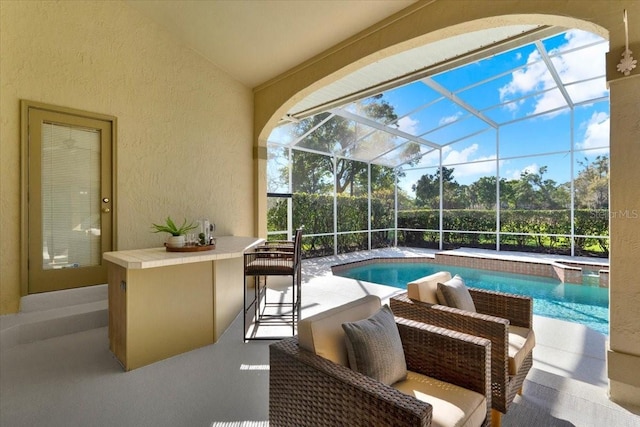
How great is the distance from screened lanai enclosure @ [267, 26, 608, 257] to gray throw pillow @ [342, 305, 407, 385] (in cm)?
406

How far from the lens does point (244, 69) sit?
4.78m

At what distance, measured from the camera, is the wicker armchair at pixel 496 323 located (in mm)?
1820

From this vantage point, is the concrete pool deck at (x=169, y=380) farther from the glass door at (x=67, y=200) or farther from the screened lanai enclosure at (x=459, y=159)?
the screened lanai enclosure at (x=459, y=159)

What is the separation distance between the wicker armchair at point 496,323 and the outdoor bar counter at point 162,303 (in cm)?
181

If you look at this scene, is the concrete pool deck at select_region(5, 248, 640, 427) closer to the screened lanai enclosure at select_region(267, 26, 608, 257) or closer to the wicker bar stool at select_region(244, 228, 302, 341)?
the wicker bar stool at select_region(244, 228, 302, 341)

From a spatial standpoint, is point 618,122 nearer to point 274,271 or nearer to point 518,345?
point 518,345

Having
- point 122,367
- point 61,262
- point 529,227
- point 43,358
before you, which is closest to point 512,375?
point 122,367

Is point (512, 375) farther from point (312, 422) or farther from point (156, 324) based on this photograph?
point (156, 324)

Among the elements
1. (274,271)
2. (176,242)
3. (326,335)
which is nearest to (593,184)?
(274,271)

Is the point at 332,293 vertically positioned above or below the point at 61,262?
below

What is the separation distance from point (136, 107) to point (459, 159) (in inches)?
383

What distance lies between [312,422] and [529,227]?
33.9ft

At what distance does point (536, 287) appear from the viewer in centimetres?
659

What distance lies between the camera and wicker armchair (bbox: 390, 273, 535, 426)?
1.82 metres
